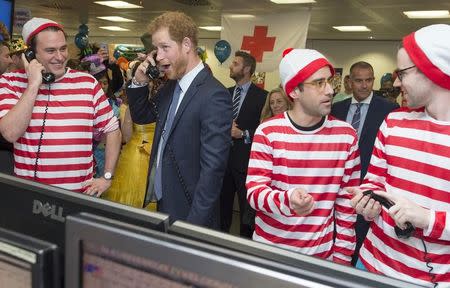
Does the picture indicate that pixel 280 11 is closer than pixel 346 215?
No

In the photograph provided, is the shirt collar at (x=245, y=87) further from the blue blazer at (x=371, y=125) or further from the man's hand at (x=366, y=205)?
the man's hand at (x=366, y=205)

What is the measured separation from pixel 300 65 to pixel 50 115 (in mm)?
1151

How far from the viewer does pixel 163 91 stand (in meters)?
2.31

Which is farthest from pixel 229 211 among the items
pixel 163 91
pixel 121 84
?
pixel 163 91

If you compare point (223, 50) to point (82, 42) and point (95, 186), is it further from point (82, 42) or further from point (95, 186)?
point (95, 186)

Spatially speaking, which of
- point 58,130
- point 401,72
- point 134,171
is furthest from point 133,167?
point 401,72

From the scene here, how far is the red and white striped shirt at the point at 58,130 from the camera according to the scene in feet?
6.72

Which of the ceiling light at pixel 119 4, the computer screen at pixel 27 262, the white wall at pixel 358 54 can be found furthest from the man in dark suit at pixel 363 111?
the white wall at pixel 358 54

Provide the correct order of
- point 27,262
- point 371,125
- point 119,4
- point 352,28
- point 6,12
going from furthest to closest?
point 352,28 → point 119,4 → point 6,12 → point 371,125 → point 27,262

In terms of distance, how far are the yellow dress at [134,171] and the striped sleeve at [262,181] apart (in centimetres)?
125

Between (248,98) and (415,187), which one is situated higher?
(248,98)

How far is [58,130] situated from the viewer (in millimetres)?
2057

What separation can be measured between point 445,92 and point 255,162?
713 mm

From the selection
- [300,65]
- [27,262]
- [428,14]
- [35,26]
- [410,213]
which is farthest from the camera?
→ [428,14]
